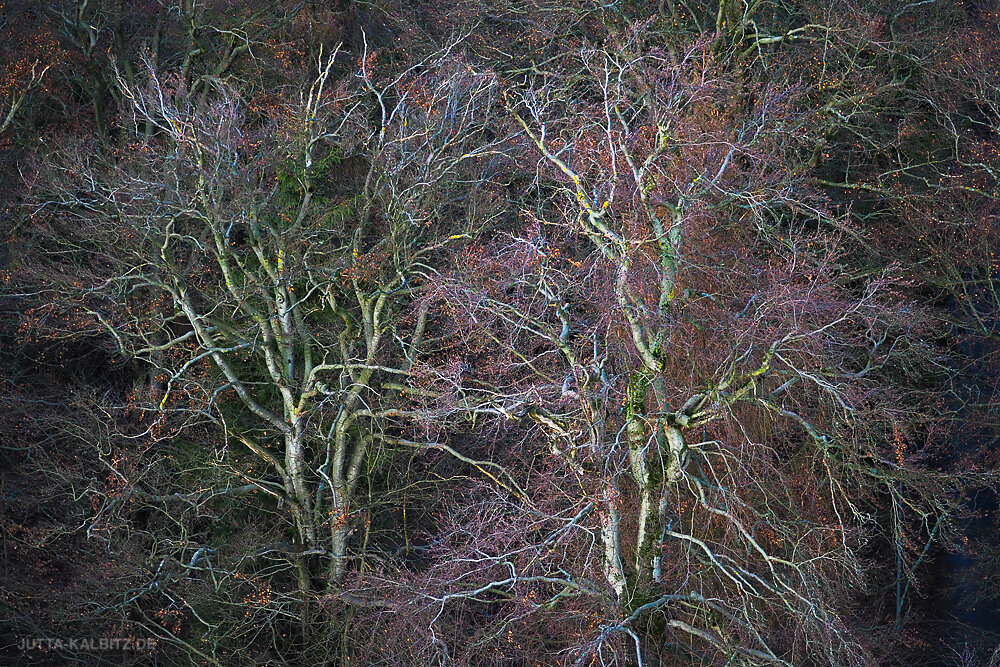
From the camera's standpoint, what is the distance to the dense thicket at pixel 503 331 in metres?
13.1

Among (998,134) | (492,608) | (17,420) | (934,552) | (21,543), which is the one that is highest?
(998,134)

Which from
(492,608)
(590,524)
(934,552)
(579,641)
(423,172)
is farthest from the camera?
(934,552)

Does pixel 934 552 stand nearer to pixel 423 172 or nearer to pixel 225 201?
pixel 423 172

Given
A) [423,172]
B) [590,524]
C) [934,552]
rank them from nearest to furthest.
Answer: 1. [590,524]
2. [423,172]
3. [934,552]

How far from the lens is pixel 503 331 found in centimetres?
1506

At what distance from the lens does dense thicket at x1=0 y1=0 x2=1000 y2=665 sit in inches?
517

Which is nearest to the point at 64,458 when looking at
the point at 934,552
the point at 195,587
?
the point at 195,587

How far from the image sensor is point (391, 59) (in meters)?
19.2

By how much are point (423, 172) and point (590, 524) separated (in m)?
5.42

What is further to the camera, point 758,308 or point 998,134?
point 998,134

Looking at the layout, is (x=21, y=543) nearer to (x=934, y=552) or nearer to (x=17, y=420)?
(x=17, y=420)

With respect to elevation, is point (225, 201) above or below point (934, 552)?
above

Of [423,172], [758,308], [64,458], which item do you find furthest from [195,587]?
[758,308]

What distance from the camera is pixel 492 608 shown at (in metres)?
16.6
